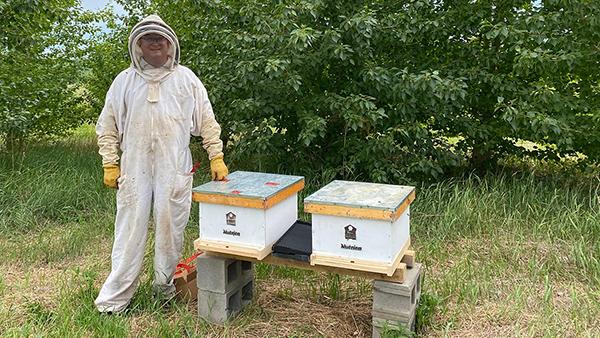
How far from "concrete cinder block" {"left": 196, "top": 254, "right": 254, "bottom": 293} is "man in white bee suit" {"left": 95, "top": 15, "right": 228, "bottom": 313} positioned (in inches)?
11.4

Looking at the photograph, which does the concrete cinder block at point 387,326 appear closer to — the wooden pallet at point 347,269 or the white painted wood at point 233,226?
the wooden pallet at point 347,269

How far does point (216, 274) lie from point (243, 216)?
482 millimetres

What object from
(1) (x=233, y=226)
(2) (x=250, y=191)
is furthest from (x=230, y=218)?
(2) (x=250, y=191)

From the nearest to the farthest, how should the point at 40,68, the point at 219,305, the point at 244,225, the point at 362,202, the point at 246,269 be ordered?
the point at 362,202 → the point at 244,225 → the point at 219,305 → the point at 246,269 → the point at 40,68

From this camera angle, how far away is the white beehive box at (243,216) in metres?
2.88

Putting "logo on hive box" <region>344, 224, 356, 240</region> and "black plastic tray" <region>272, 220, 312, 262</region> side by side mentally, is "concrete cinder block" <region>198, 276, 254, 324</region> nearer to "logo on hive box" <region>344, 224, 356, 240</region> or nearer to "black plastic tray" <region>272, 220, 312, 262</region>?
"black plastic tray" <region>272, 220, 312, 262</region>

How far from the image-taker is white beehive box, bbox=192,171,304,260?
288 centimetres

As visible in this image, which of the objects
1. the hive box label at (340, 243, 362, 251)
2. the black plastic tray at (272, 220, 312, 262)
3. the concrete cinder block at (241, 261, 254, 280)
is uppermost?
the hive box label at (340, 243, 362, 251)

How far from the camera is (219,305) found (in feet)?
10.4

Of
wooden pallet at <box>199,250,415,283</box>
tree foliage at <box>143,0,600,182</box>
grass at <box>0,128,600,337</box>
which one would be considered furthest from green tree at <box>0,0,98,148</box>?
wooden pallet at <box>199,250,415,283</box>

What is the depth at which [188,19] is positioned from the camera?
5828mm

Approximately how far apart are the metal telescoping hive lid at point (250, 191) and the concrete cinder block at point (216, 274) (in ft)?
1.31

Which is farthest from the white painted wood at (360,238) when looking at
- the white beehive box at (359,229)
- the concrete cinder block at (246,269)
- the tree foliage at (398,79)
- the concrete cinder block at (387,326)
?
the tree foliage at (398,79)

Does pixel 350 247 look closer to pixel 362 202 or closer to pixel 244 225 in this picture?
pixel 362 202
